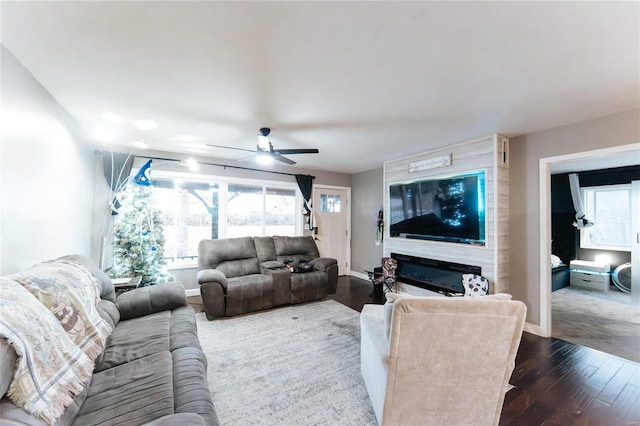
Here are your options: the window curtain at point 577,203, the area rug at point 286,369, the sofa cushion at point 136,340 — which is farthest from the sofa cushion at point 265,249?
the window curtain at point 577,203

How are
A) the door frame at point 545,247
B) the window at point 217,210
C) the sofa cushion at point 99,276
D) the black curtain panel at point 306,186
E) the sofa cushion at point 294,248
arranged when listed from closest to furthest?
the sofa cushion at point 99,276 < the door frame at point 545,247 < the window at point 217,210 < the sofa cushion at point 294,248 < the black curtain panel at point 306,186

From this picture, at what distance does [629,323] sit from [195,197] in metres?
6.67

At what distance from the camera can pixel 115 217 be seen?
3.90 m

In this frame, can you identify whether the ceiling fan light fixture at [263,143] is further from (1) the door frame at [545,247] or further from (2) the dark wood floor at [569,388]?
(1) the door frame at [545,247]

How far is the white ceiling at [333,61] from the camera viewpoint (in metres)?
1.36

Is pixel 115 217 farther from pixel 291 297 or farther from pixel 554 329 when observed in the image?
pixel 554 329

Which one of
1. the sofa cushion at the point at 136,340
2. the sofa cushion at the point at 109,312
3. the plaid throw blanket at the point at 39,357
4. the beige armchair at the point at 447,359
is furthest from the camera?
the sofa cushion at the point at 109,312

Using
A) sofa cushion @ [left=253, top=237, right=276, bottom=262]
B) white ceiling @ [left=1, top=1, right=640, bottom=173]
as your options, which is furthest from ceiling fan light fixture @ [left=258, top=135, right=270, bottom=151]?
sofa cushion @ [left=253, top=237, right=276, bottom=262]

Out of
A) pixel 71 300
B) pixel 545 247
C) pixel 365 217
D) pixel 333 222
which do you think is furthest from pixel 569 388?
pixel 333 222

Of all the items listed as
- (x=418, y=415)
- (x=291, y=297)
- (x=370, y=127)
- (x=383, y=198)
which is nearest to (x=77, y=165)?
(x=291, y=297)

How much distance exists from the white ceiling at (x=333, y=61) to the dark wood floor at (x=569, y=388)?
7.31 ft

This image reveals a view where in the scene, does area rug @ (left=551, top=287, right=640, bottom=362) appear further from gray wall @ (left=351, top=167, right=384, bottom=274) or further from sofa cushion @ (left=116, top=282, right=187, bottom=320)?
sofa cushion @ (left=116, top=282, right=187, bottom=320)

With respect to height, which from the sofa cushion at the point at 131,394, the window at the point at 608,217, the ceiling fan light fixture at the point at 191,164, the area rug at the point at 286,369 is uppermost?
the ceiling fan light fixture at the point at 191,164

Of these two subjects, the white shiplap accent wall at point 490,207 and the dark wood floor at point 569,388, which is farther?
the white shiplap accent wall at point 490,207
